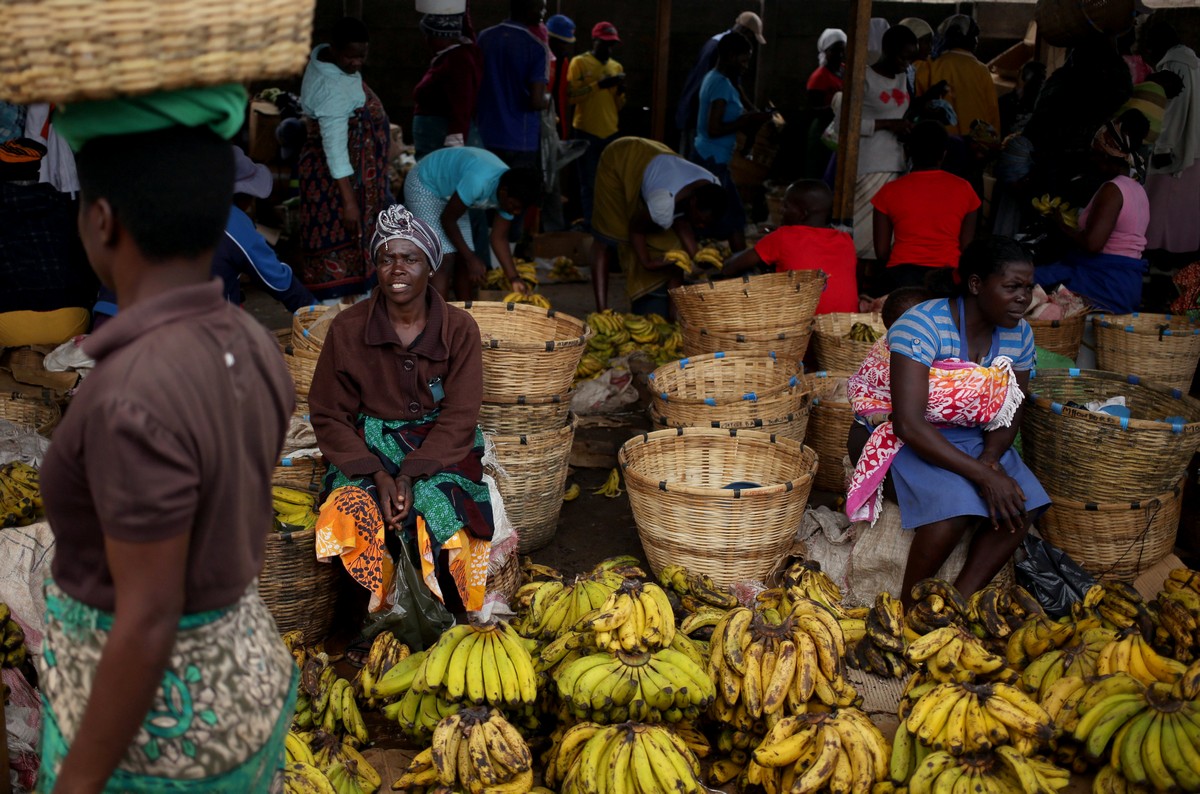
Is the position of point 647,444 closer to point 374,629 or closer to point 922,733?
point 374,629

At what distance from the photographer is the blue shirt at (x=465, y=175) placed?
568cm

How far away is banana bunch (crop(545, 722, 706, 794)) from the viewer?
103 inches

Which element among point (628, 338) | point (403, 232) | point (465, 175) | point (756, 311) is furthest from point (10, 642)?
point (628, 338)

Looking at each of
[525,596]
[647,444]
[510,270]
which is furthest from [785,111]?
[525,596]

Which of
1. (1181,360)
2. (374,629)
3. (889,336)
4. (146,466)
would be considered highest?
(146,466)

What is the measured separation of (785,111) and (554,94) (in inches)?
172

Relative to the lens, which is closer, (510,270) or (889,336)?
(889,336)

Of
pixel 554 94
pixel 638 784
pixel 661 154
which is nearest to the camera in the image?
pixel 638 784

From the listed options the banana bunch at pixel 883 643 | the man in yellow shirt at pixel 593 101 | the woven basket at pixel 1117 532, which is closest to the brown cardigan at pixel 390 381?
the banana bunch at pixel 883 643

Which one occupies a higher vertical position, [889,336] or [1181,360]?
[889,336]

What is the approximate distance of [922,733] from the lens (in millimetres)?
2729

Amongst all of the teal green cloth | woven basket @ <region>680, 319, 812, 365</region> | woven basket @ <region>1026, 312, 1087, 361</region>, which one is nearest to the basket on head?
woven basket @ <region>680, 319, 812, 365</region>

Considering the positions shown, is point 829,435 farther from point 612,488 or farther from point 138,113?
point 138,113

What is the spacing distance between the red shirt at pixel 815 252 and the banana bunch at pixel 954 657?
3046 mm
